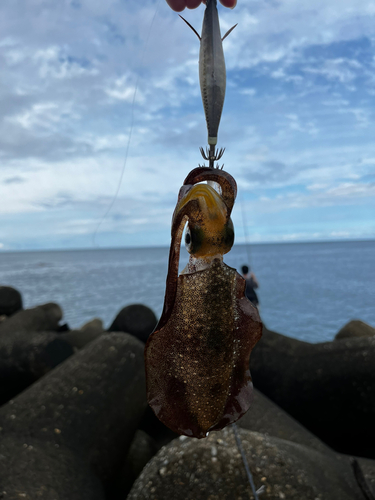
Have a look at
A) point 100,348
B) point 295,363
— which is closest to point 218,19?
point 100,348

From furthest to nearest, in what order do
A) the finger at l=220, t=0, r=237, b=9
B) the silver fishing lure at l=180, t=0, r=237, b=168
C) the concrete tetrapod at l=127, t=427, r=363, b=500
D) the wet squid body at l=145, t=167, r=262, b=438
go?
the concrete tetrapod at l=127, t=427, r=363, b=500 < the finger at l=220, t=0, r=237, b=9 < the silver fishing lure at l=180, t=0, r=237, b=168 < the wet squid body at l=145, t=167, r=262, b=438

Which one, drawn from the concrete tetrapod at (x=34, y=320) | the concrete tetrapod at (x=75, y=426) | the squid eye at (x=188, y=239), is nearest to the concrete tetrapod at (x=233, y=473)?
the concrete tetrapod at (x=75, y=426)

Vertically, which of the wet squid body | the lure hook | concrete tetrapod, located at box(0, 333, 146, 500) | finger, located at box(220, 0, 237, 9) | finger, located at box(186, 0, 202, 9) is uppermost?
finger, located at box(186, 0, 202, 9)

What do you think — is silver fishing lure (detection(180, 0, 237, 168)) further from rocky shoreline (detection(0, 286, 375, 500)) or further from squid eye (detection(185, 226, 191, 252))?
rocky shoreline (detection(0, 286, 375, 500))

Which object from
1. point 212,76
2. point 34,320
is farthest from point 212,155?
point 34,320

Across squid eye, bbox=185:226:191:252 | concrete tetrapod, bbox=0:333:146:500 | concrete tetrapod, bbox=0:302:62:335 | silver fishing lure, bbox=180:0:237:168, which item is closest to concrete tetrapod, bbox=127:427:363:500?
concrete tetrapod, bbox=0:333:146:500

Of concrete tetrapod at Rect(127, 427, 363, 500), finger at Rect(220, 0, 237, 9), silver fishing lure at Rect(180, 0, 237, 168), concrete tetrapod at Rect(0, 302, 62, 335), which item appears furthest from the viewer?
concrete tetrapod at Rect(0, 302, 62, 335)

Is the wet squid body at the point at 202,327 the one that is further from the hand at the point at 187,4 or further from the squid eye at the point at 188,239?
the hand at the point at 187,4
